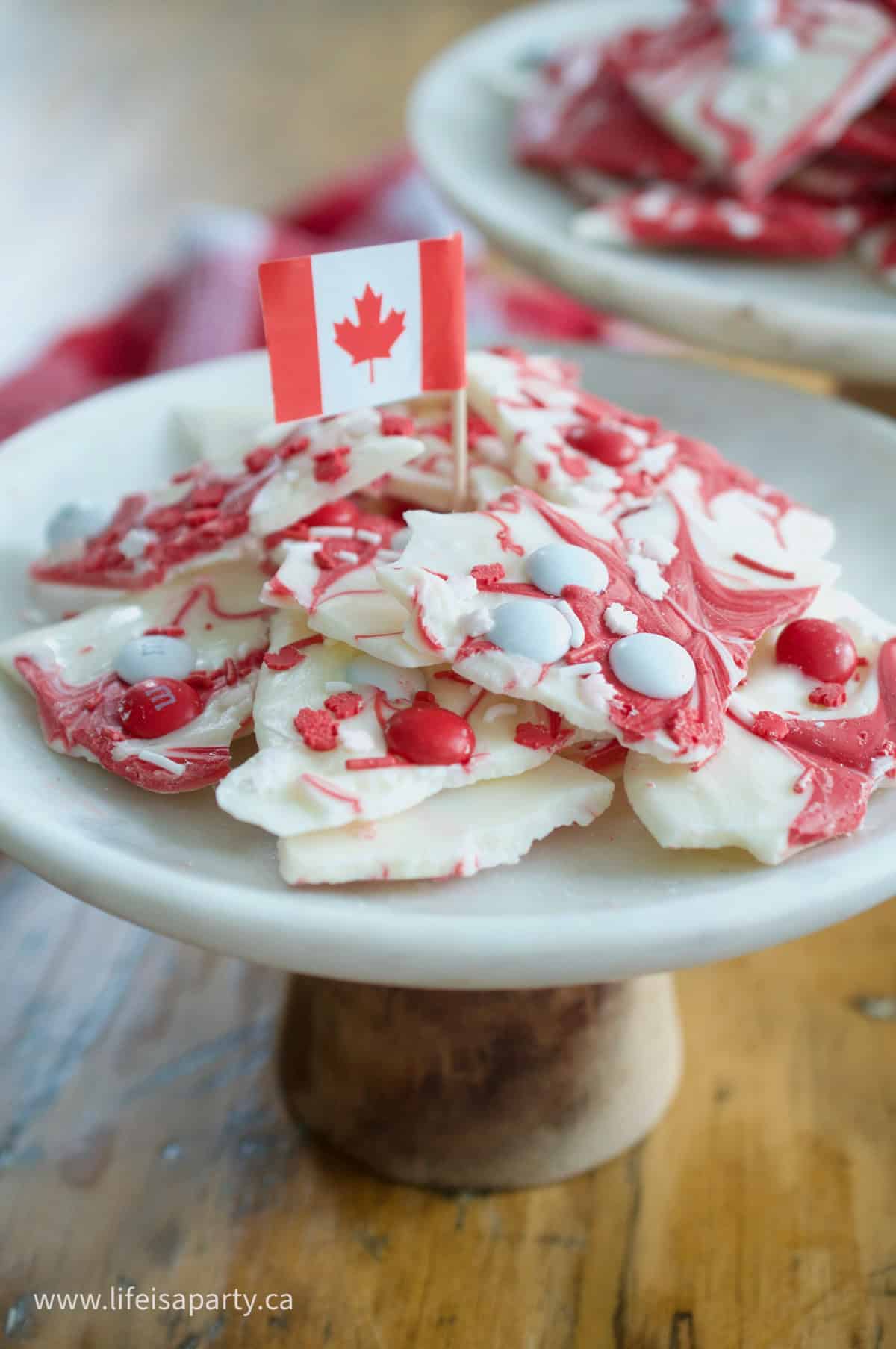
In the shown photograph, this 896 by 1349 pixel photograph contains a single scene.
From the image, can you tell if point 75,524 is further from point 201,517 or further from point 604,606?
point 604,606

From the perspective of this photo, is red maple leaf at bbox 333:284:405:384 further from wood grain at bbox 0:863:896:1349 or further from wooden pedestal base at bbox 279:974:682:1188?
wood grain at bbox 0:863:896:1349

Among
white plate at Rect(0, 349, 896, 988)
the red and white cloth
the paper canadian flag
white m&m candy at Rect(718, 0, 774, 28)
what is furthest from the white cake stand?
the red and white cloth

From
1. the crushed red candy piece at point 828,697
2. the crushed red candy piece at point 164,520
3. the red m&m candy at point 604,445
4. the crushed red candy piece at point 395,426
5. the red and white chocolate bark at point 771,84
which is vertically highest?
the red and white chocolate bark at point 771,84

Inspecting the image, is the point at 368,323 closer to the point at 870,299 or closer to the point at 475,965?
the point at 475,965

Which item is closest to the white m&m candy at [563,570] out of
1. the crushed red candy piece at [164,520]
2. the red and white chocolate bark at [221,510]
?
the red and white chocolate bark at [221,510]

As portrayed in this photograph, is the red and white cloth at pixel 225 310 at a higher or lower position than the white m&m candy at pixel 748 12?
lower

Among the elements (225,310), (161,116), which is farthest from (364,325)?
(161,116)

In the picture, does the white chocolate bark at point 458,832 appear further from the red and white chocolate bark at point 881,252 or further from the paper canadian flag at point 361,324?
the red and white chocolate bark at point 881,252
